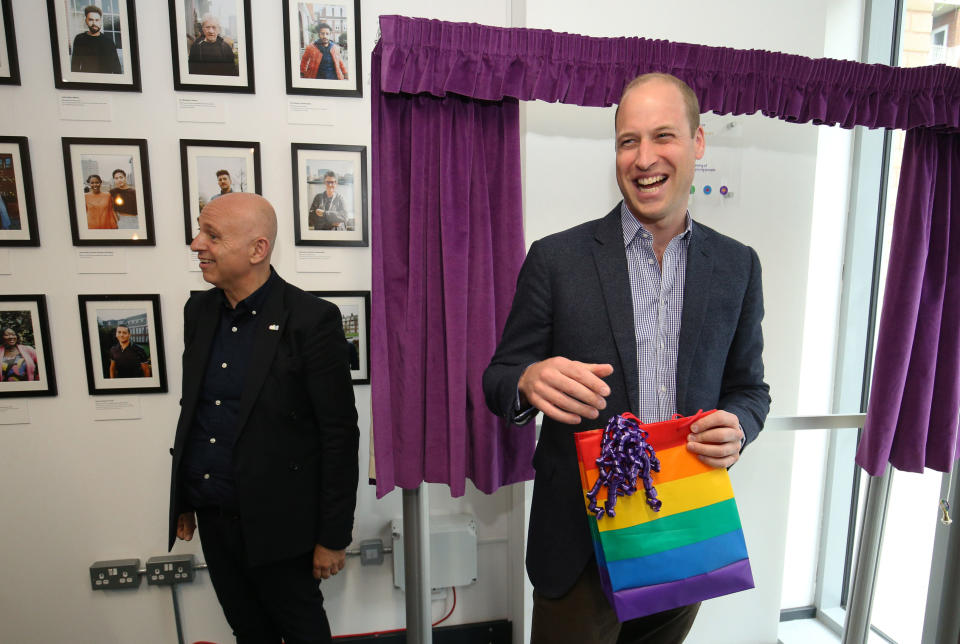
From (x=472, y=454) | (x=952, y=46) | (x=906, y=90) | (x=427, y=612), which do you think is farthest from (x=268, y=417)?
(x=952, y=46)

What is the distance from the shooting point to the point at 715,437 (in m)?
0.93

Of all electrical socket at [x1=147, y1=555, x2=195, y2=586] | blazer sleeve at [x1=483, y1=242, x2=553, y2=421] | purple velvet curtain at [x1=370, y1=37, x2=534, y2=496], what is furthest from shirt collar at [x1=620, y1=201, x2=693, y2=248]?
electrical socket at [x1=147, y1=555, x2=195, y2=586]

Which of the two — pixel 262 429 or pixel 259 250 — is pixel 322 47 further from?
pixel 262 429

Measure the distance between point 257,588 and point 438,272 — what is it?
1.20 metres

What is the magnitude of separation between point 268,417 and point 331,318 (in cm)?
Answer: 35

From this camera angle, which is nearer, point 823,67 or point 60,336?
point 823,67

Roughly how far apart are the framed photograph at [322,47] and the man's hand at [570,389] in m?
1.59

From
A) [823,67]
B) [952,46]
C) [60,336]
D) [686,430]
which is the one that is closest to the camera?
[686,430]

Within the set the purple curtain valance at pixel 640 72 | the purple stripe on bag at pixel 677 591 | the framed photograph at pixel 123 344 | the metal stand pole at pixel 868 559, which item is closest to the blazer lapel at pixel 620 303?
the purple stripe on bag at pixel 677 591

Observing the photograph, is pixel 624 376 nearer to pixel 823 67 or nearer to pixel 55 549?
pixel 823 67

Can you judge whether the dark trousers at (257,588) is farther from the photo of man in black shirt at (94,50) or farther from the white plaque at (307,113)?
the photo of man in black shirt at (94,50)

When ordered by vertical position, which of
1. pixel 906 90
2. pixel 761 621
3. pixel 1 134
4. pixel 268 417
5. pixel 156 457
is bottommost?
pixel 761 621

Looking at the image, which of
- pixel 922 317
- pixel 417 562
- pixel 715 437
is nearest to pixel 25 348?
pixel 417 562

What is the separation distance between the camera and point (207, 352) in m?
1.43
